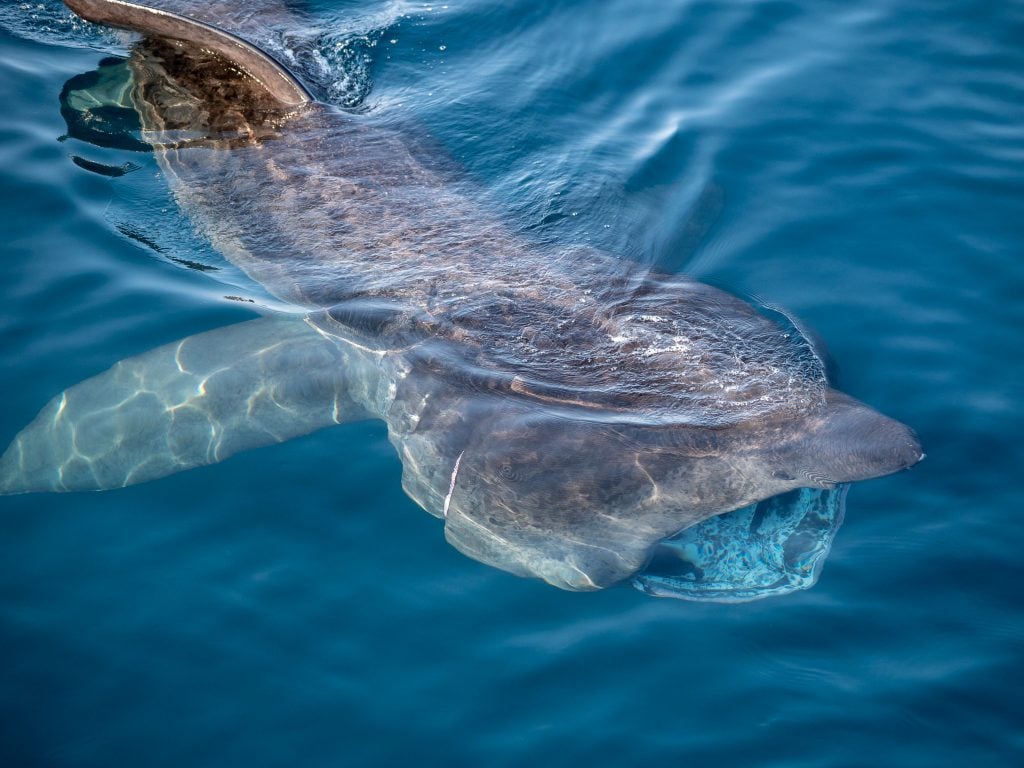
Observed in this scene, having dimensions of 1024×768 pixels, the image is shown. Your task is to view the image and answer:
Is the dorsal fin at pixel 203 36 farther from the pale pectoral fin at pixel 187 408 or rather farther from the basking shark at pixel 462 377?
the pale pectoral fin at pixel 187 408

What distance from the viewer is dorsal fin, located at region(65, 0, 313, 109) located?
7.28m

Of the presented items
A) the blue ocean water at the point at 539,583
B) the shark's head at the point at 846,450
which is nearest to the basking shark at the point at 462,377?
the shark's head at the point at 846,450

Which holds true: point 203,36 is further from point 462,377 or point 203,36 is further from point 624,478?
point 624,478

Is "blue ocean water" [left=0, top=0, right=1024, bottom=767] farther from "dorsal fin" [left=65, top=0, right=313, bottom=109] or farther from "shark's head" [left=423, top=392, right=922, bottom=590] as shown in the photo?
"dorsal fin" [left=65, top=0, right=313, bottom=109]

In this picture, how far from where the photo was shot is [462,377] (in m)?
5.35

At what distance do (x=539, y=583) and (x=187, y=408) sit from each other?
2568 millimetres

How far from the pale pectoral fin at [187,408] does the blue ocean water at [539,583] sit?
0.48 feet

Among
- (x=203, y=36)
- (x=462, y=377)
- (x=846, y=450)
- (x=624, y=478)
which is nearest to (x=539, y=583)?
(x=624, y=478)

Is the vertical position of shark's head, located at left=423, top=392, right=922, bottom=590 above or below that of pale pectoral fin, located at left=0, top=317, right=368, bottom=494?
above

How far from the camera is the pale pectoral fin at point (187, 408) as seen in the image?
202 inches

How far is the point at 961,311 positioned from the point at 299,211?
4989mm

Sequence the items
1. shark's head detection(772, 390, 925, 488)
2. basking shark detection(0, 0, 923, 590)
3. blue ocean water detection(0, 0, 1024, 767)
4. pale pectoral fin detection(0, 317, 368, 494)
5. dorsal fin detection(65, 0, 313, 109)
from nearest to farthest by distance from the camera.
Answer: blue ocean water detection(0, 0, 1024, 767)
shark's head detection(772, 390, 925, 488)
basking shark detection(0, 0, 923, 590)
pale pectoral fin detection(0, 317, 368, 494)
dorsal fin detection(65, 0, 313, 109)

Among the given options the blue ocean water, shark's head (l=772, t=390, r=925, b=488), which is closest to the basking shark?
shark's head (l=772, t=390, r=925, b=488)

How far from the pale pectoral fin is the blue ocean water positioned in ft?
0.48
